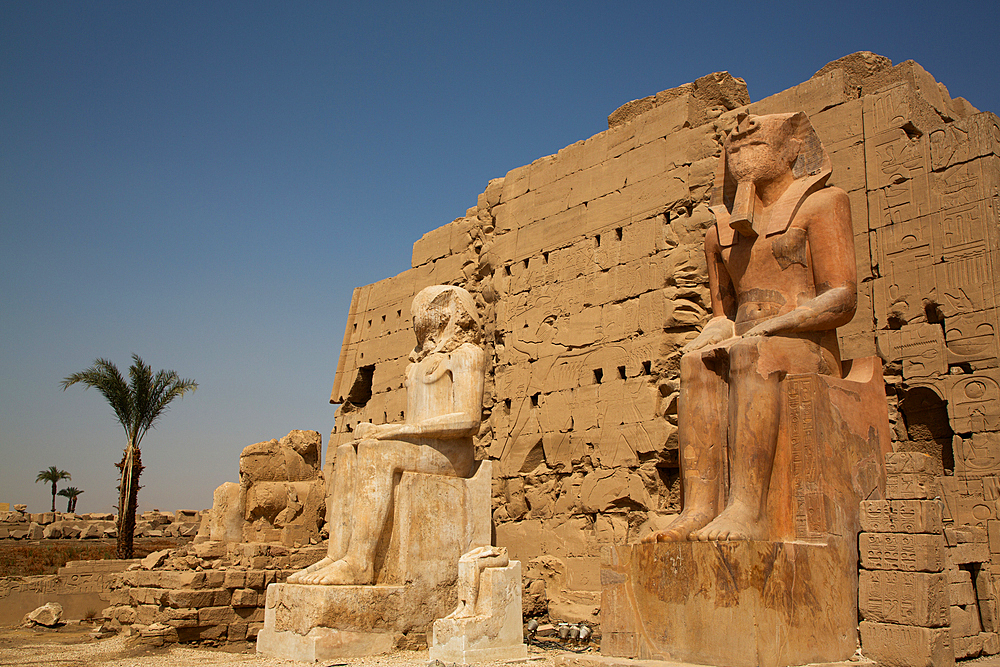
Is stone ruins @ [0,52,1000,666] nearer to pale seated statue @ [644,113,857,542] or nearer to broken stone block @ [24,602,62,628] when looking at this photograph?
pale seated statue @ [644,113,857,542]

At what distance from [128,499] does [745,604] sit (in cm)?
1263

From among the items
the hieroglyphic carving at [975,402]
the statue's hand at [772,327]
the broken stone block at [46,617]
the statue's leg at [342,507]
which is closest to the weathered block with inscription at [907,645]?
the statue's hand at [772,327]

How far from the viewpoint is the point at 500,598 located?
496 centimetres

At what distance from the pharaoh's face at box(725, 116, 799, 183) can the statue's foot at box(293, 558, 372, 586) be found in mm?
3128

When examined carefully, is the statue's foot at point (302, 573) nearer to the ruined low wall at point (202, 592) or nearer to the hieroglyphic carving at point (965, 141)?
the ruined low wall at point (202, 592)

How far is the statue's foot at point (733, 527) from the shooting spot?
384 cm

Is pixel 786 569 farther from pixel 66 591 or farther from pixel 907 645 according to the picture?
pixel 66 591

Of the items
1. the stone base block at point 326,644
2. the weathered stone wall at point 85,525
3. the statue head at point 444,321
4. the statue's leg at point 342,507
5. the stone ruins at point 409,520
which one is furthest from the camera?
the weathered stone wall at point 85,525

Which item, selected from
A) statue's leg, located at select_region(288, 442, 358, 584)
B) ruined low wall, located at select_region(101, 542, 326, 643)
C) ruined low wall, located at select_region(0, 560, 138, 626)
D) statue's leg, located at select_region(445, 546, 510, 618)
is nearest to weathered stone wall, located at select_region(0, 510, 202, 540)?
ruined low wall, located at select_region(0, 560, 138, 626)

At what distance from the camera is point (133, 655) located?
580 centimetres

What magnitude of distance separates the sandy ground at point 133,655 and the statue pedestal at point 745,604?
0.79m

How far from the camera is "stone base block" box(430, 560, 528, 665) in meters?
4.70

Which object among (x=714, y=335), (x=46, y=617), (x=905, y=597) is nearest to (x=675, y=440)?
(x=714, y=335)

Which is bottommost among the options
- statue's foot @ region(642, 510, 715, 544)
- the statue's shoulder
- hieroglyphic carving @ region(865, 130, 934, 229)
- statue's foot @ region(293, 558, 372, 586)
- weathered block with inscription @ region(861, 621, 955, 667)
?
weathered block with inscription @ region(861, 621, 955, 667)
